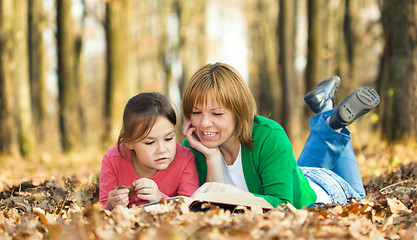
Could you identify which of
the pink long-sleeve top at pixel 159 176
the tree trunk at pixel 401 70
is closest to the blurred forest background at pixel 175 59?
the tree trunk at pixel 401 70

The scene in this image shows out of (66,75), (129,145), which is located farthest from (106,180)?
(66,75)

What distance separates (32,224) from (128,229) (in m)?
0.56

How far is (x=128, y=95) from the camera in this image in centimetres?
1059

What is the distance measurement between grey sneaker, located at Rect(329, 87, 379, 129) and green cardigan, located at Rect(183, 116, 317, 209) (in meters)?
0.78

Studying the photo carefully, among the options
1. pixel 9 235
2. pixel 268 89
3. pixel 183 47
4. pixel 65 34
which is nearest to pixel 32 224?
pixel 9 235

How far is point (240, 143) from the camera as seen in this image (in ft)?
11.3

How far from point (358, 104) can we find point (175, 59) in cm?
2174

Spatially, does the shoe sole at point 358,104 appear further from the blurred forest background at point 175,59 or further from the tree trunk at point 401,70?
the tree trunk at point 401,70

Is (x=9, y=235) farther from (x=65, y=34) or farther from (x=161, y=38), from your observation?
(x=161, y=38)

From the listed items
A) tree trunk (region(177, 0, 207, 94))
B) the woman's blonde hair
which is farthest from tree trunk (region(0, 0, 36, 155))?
tree trunk (region(177, 0, 207, 94))

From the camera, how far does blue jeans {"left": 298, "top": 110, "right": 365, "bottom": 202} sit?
3934 mm

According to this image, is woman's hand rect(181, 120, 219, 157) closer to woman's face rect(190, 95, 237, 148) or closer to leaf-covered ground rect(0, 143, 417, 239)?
woman's face rect(190, 95, 237, 148)

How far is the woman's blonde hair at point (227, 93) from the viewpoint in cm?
326

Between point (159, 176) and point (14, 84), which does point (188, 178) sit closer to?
point (159, 176)
